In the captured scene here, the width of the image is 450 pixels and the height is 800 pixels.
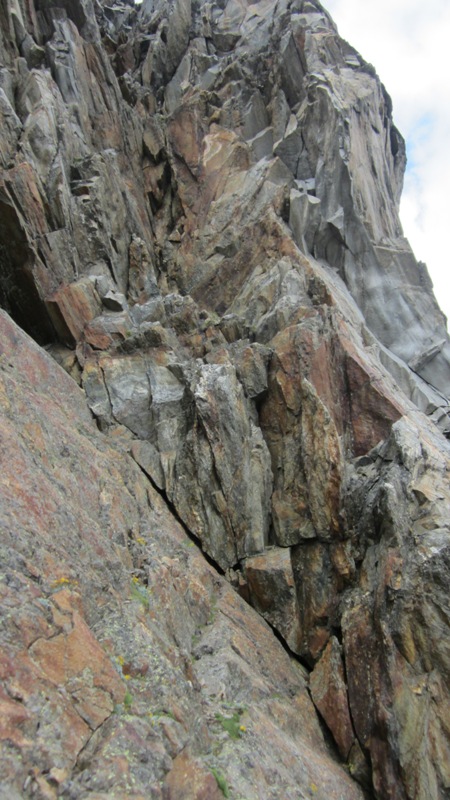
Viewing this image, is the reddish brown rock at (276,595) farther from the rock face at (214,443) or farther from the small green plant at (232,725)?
the small green plant at (232,725)

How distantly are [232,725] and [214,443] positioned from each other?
1043 centimetres

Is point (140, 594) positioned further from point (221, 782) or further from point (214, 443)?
point (214, 443)

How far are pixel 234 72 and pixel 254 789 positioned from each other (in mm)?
50361

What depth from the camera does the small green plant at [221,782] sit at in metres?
10.8

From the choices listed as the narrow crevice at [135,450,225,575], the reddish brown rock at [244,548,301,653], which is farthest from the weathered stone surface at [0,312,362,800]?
the reddish brown rock at [244,548,301,653]

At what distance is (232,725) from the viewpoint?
13133mm

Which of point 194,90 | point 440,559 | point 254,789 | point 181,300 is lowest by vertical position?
point 254,789

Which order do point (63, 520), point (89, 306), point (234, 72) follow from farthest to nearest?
point (234, 72) < point (89, 306) < point (63, 520)

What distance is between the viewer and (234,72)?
4519 cm

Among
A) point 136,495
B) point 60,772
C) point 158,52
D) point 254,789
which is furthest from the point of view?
point 158,52

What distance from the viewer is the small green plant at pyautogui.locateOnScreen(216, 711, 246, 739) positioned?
12.9 meters

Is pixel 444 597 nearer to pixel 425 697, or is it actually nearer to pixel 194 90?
pixel 425 697

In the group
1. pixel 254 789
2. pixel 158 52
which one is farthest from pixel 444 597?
pixel 158 52

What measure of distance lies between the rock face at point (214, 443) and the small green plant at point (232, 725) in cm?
26
